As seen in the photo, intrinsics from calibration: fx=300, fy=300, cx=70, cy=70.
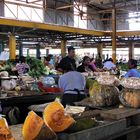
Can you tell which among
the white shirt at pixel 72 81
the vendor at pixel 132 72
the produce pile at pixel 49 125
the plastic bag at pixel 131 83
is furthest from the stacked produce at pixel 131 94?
the vendor at pixel 132 72

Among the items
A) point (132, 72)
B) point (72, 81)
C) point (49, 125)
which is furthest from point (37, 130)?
point (132, 72)

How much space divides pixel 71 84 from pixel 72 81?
0.06m

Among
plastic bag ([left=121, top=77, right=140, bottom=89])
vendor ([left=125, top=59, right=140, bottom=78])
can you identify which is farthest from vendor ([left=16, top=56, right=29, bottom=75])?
plastic bag ([left=121, top=77, right=140, bottom=89])

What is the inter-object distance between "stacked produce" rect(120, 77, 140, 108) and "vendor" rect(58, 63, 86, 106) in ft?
5.58

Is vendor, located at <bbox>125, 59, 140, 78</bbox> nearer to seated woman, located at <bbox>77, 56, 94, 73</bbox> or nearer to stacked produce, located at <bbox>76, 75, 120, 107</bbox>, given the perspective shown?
seated woman, located at <bbox>77, 56, 94, 73</bbox>

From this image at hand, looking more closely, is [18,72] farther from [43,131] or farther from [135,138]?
[43,131]

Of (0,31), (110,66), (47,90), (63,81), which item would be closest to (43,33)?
(0,31)

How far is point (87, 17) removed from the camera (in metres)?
21.8

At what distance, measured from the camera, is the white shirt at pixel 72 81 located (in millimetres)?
4530

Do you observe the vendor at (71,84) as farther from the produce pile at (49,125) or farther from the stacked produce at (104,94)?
the produce pile at (49,125)

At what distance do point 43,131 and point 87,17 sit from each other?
66.8ft

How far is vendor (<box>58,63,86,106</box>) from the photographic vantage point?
4535 mm

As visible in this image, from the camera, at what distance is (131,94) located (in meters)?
2.81

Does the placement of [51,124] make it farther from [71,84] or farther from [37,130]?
[71,84]
